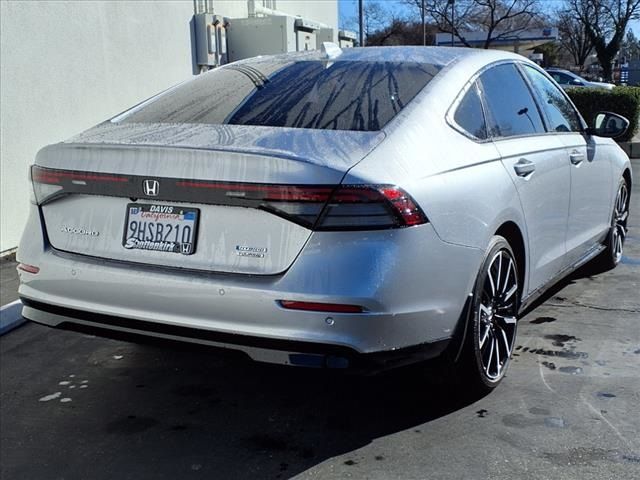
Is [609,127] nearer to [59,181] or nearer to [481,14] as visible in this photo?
[59,181]

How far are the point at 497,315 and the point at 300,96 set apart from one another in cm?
139

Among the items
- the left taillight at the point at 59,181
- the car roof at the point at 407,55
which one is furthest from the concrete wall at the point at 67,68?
the left taillight at the point at 59,181

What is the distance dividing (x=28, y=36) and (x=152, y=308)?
511cm

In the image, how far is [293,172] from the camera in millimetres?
2775

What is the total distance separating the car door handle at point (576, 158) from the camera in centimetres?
449

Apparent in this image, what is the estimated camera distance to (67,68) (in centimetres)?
777

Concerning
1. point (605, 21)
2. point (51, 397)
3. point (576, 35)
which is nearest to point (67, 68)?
point (51, 397)

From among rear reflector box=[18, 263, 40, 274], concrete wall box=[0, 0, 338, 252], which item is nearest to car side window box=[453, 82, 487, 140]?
rear reflector box=[18, 263, 40, 274]

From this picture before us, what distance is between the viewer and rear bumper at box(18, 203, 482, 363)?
8.99ft

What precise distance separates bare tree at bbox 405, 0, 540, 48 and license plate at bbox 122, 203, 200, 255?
Result: 38296 millimetres

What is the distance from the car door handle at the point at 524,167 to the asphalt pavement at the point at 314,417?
102 cm

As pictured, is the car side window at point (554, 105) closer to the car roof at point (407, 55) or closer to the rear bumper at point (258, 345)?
the car roof at point (407, 55)

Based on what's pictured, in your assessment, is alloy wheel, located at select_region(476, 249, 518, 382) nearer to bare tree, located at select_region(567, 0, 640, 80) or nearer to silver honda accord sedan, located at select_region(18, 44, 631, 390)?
silver honda accord sedan, located at select_region(18, 44, 631, 390)

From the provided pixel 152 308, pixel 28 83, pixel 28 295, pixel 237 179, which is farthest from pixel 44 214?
pixel 28 83
